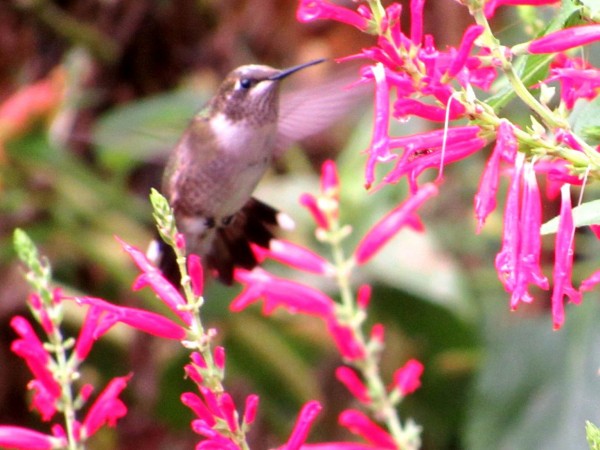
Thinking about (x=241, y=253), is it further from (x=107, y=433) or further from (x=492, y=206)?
(x=107, y=433)

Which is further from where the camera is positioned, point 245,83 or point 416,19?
point 245,83

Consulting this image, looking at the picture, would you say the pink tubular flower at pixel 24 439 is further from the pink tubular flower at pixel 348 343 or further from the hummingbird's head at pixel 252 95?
the hummingbird's head at pixel 252 95

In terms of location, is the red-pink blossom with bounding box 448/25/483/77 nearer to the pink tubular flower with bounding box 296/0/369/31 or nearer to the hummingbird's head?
the pink tubular flower with bounding box 296/0/369/31

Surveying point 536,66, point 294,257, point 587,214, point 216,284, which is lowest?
point 216,284

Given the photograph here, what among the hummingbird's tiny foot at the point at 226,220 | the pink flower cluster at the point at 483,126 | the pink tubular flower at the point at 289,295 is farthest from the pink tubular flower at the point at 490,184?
the hummingbird's tiny foot at the point at 226,220

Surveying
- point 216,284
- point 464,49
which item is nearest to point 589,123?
point 464,49

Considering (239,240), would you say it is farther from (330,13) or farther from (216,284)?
(216,284)
